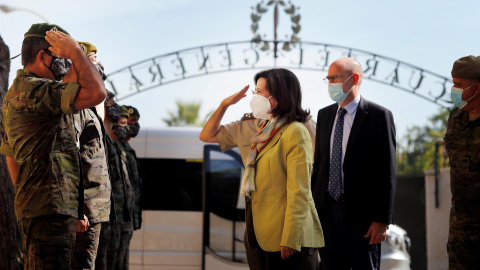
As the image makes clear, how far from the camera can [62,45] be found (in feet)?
12.3

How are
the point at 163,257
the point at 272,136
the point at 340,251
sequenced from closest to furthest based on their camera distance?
the point at 272,136, the point at 340,251, the point at 163,257

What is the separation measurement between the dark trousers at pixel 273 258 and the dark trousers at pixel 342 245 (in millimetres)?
569

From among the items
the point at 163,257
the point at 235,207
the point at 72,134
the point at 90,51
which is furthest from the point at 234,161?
the point at 72,134

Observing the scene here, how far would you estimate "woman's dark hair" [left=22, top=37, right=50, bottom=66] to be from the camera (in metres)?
3.98

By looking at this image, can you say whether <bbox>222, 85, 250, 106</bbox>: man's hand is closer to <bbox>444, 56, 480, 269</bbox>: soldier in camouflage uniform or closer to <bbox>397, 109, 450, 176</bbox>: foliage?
<bbox>444, 56, 480, 269</bbox>: soldier in camouflage uniform

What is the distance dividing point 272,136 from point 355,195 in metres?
0.84

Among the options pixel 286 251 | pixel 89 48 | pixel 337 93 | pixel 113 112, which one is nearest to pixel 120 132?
pixel 113 112

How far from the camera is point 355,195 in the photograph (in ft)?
15.3

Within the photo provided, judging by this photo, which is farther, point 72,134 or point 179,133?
point 179,133

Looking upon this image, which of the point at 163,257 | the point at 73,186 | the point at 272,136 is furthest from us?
the point at 163,257

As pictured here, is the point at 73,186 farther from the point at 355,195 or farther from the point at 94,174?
the point at 355,195

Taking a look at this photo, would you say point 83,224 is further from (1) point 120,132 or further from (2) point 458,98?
(1) point 120,132

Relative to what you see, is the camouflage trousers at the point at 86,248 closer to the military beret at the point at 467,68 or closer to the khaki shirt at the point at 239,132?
the khaki shirt at the point at 239,132

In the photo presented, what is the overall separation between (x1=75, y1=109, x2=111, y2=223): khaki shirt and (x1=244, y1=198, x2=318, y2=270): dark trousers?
1004mm
